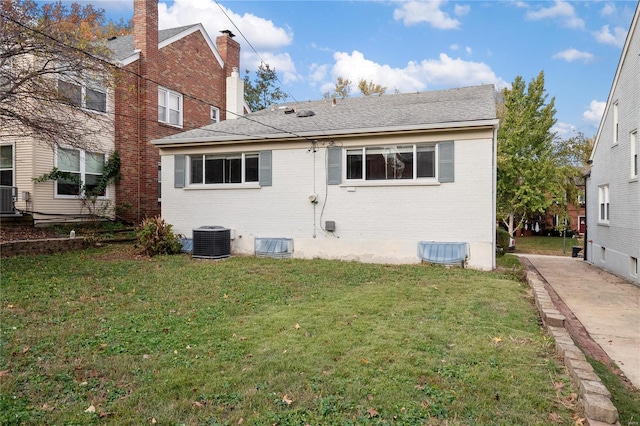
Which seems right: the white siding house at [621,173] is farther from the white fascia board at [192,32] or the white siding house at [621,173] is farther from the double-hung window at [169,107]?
the white fascia board at [192,32]

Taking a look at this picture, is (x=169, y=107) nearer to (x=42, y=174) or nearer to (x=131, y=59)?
(x=131, y=59)

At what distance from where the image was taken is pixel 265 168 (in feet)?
36.4

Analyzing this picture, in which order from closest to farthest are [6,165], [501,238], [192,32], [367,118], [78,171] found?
[367,118] < [6,165] < [78,171] < [192,32] < [501,238]

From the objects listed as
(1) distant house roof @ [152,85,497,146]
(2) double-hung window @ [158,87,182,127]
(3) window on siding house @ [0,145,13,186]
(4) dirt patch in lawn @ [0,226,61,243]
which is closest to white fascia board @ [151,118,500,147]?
(1) distant house roof @ [152,85,497,146]

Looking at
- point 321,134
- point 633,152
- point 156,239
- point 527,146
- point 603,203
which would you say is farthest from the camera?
point 527,146

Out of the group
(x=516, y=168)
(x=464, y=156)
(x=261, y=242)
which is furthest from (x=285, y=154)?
(x=516, y=168)

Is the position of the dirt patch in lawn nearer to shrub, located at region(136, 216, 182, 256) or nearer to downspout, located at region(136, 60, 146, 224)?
shrub, located at region(136, 216, 182, 256)

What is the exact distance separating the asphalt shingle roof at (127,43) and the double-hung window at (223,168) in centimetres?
640

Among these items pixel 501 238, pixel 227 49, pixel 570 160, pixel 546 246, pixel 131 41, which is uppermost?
pixel 227 49

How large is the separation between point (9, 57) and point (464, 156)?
31.8ft

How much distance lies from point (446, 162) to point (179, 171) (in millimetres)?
7726

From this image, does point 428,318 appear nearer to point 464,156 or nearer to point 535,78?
point 464,156

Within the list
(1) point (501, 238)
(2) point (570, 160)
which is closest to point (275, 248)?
(1) point (501, 238)

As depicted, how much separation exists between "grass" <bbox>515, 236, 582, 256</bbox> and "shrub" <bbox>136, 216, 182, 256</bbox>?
20.8m
